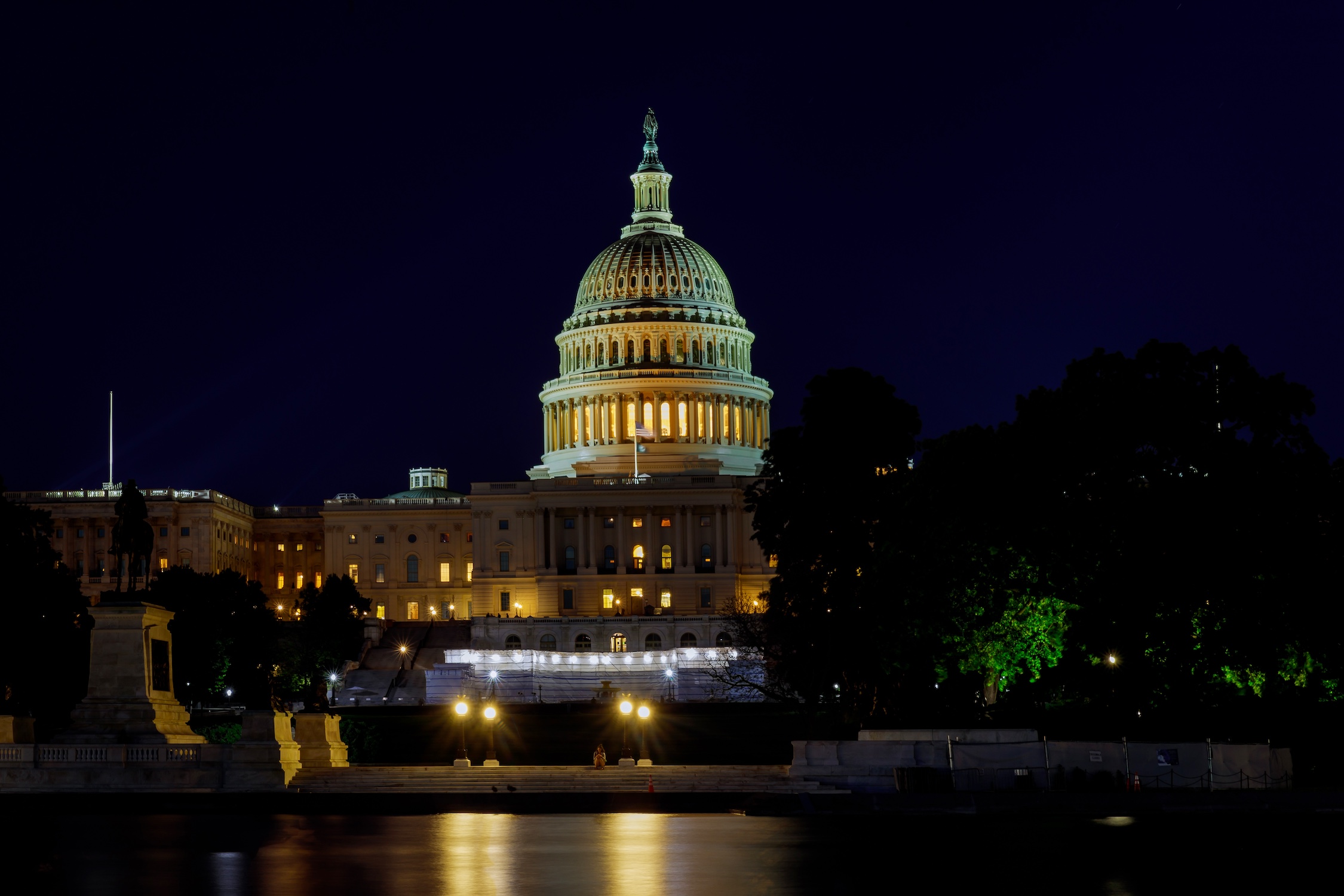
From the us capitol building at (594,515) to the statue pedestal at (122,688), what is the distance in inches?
3304

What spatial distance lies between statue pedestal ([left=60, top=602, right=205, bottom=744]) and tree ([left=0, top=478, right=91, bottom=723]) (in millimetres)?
21770

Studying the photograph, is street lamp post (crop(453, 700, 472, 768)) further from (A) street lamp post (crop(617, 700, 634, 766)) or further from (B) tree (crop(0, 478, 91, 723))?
(B) tree (crop(0, 478, 91, 723))

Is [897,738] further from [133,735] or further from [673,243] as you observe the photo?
[673,243]

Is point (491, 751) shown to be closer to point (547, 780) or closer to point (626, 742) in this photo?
point (626, 742)

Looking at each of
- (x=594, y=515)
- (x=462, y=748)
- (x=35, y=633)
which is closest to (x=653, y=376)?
(x=594, y=515)

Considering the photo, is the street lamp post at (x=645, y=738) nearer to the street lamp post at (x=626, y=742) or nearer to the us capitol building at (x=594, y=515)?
the street lamp post at (x=626, y=742)

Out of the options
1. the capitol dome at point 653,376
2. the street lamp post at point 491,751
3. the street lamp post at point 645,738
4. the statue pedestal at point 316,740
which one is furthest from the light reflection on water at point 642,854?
the capitol dome at point 653,376

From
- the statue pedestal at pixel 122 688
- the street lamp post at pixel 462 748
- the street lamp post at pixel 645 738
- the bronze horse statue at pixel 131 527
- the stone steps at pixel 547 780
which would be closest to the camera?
the stone steps at pixel 547 780

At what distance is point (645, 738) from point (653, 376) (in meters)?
106

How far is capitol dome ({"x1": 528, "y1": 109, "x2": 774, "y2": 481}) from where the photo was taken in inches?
7062

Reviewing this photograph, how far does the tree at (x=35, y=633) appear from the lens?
76688 mm

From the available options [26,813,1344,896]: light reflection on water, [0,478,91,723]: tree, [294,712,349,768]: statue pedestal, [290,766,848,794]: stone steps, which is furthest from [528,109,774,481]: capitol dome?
[26,813,1344,896]: light reflection on water

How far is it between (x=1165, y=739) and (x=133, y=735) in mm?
26575

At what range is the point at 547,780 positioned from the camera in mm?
54281
